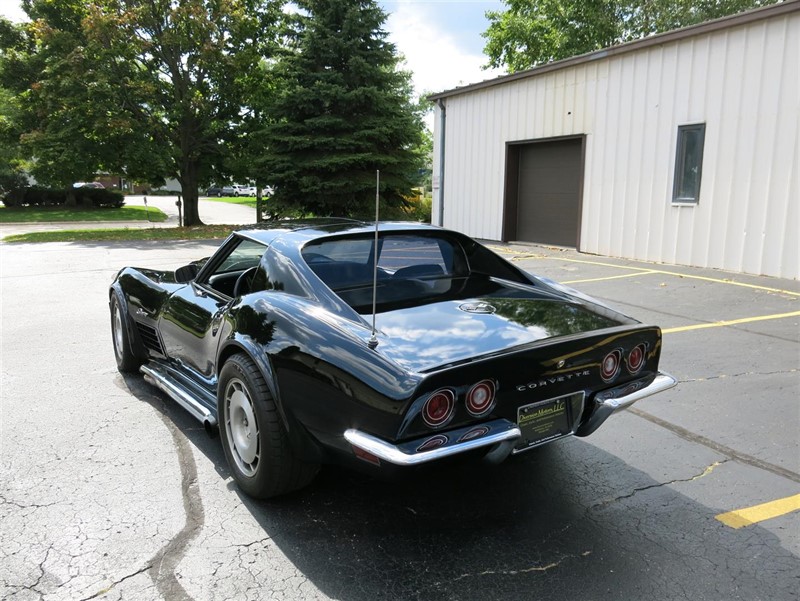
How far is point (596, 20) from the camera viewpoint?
95.7ft

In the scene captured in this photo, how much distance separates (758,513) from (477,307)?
1.66 meters

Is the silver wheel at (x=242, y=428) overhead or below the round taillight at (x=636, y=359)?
below

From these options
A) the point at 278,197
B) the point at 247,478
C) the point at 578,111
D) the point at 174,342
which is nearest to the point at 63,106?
the point at 278,197

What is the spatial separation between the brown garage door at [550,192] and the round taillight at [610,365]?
36.9 feet

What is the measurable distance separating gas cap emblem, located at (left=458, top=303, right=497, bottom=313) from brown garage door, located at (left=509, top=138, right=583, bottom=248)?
11082 millimetres

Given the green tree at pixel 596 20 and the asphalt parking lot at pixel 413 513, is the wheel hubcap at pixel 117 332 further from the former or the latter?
the green tree at pixel 596 20

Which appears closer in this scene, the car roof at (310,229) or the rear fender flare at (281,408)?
the rear fender flare at (281,408)

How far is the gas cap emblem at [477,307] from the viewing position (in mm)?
3294

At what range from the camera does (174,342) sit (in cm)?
416

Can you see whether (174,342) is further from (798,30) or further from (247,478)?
(798,30)

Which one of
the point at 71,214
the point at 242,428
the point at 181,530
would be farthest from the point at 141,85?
the point at 181,530

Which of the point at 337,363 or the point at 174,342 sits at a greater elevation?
the point at 337,363

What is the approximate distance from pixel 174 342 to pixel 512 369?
8.05 ft

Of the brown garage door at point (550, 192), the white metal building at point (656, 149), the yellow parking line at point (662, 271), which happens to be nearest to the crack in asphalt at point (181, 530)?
the yellow parking line at point (662, 271)
